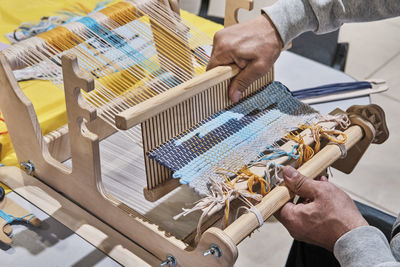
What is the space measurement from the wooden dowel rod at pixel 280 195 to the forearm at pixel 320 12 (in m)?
0.28

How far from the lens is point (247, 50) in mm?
1183

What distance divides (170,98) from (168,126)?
0.10m

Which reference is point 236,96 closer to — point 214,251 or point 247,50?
point 247,50

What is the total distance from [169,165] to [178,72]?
0.36 metres

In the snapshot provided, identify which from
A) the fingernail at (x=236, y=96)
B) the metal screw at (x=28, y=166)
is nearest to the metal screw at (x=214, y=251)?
the fingernail at (x=236, y=96)

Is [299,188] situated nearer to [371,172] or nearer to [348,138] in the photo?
[348,138]

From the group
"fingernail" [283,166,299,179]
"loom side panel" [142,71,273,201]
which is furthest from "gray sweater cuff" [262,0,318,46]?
"fingernail" [283,166,299,179]

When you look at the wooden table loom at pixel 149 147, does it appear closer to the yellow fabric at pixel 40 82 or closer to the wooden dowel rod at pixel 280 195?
the wooden dowel rod at pixel 280 195

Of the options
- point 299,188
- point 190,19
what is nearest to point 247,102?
point 299,188

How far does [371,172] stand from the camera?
2.41 meters

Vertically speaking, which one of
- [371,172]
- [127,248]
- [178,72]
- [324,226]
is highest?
[178,72]

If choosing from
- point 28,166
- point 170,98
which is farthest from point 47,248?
point 170,98

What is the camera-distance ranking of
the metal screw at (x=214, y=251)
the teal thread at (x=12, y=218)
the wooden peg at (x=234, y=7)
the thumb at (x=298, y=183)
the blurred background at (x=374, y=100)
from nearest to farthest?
the metal screw at (x=214, y=251)
the thumb at (x=298, y=183)
the teal thread at (x=12, y=218)
the wooden peg at (x=234, y=7)
the blurred background at (x=374, y=100)

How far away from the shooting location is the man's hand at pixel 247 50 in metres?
1.18
